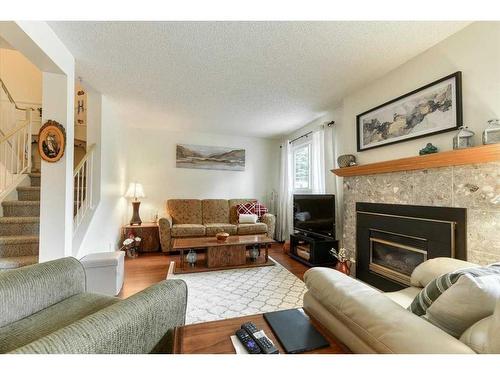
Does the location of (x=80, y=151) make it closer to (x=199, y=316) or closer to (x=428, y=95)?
(x=199, y=316)

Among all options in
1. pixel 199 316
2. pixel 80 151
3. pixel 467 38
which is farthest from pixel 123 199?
pixel 467 38

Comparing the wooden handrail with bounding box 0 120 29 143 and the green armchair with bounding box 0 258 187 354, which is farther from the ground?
the wooden handrail with bounding box 0 120 29 143

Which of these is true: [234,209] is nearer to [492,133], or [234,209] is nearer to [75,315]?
[75,315]

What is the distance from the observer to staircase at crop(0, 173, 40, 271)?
2.14 m

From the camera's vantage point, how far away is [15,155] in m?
2.94

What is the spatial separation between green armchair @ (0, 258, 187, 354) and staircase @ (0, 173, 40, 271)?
116cm

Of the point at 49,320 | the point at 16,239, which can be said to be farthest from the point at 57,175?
the point at 49,320

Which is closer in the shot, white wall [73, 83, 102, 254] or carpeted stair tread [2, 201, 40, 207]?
carpeted stair tread [2, 201, 40, 207]

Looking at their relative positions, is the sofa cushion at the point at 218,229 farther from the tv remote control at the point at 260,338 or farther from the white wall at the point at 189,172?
the tv remote control at the point at 260,338

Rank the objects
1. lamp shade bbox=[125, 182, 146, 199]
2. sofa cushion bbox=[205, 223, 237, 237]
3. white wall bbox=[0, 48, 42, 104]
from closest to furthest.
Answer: white wall bbox=[0, 48, 42, 104]
sofa cushion bbox=[205, 223, 237, 237]
lamp shade bbox=[125, 182, 146, 199]

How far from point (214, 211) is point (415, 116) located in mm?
3639

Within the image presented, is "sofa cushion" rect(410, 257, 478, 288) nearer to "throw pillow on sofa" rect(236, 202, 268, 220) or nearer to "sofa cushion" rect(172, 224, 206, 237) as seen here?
"sofa cushion" rect(172, 224, 206, 237)

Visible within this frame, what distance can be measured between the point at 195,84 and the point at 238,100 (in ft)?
2.24

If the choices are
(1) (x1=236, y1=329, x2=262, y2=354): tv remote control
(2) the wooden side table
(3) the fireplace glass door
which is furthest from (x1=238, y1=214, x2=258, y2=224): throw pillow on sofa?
(1) (x1=236, y1=329, x2=262, y2=354): tv remote control
